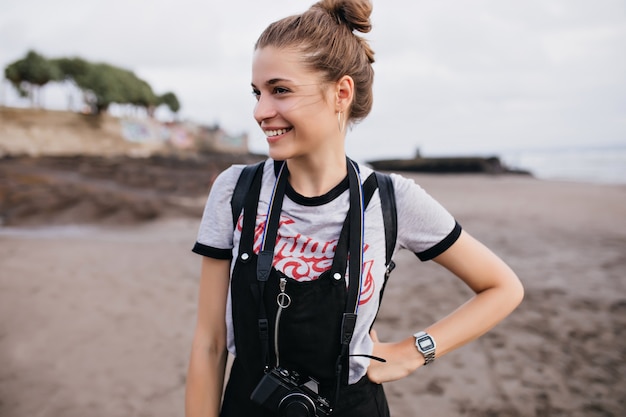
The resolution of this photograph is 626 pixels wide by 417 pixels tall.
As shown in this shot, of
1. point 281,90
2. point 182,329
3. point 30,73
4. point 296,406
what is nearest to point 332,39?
point 281,90

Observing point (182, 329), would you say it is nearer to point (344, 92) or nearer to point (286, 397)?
point (286, 397)

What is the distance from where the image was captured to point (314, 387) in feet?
4.26

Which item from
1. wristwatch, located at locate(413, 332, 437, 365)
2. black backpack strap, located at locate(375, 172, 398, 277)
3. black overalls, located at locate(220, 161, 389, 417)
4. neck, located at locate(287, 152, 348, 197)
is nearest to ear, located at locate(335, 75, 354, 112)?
neck, located at locate(287, 152, 348, 197)

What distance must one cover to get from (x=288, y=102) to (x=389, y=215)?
1.49 ft

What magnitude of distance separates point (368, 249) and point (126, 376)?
9.70 ft

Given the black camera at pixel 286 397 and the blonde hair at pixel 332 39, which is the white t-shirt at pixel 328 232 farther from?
the blonde hair at pixel 332 39

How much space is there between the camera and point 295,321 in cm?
124

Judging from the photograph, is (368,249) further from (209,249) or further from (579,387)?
(579,387)

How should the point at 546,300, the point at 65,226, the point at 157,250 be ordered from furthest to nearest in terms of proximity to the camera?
1. the point at 65,226
2. the point at 157,250
3. the point at 546,300

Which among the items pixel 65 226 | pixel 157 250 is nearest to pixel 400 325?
pixel 157 250

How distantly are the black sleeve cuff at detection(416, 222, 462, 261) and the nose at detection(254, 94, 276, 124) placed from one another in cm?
64

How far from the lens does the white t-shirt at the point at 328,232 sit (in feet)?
4.27

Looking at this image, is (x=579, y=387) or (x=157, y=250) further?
(x=157, y=250)

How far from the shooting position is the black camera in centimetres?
122
